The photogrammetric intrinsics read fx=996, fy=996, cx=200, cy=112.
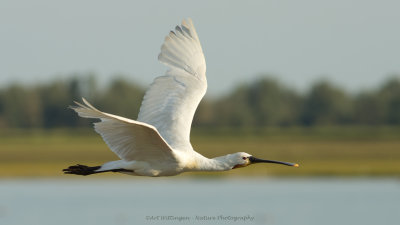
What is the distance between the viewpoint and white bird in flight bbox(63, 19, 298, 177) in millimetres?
14789

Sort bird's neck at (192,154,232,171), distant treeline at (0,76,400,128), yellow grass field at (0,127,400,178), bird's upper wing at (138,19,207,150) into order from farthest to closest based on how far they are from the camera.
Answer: distant treeline at (0,76,400,128)
yellow grass field at (0,127,400,178)
bird's upper wing at (138,19,207,150)
bird's neck at (192,154,232,171)

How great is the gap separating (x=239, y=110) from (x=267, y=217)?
249ft

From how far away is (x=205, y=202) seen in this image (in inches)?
1211

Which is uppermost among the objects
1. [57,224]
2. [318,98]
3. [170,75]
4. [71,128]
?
[318,98]

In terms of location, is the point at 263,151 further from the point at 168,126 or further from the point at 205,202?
the point at 168,126

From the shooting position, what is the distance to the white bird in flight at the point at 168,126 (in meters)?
14.8

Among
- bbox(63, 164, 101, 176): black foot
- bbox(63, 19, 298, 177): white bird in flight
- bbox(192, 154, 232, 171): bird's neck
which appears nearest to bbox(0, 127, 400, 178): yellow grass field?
bbox(63, 19, 298, 177): white bird in flight

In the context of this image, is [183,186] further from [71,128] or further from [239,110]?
[239,110]

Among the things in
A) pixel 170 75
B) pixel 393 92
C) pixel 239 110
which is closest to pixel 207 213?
pixel 170 75

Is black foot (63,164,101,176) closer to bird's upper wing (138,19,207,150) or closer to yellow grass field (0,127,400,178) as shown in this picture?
bird's upper wing (138,19,207,150)

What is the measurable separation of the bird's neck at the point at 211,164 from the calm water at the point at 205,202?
9.63 metres

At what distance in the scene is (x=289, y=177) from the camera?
4284cm

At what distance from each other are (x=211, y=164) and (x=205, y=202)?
49.1 ft

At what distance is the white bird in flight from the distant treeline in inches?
2937
